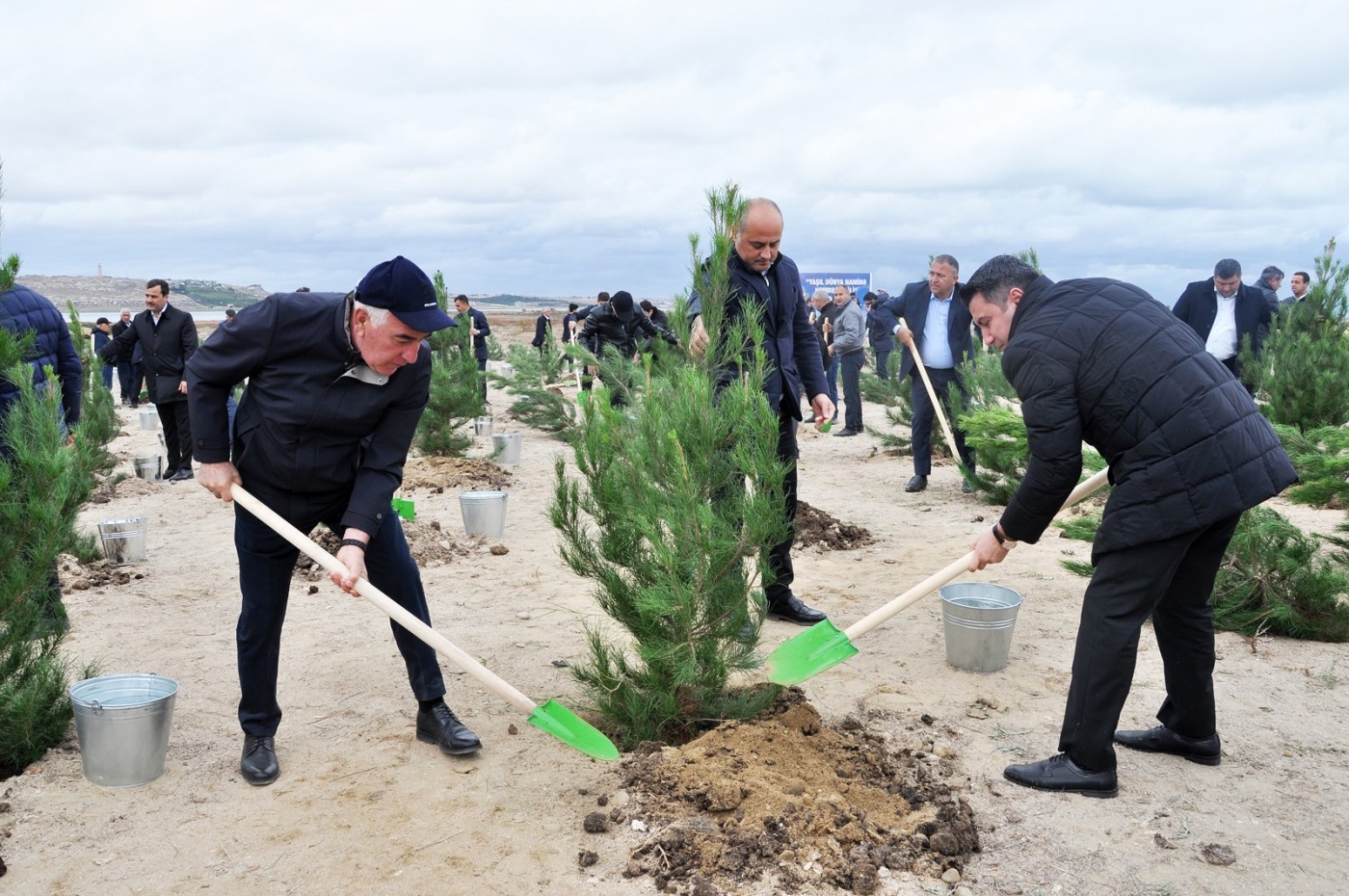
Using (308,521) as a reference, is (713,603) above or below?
→ below

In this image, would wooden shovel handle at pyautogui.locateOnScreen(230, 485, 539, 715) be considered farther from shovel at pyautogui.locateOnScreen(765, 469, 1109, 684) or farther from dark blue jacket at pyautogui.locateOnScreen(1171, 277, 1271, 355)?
dark blue jacket at pyautogui.locateOnScreen(1171, 277, 1271, 355)

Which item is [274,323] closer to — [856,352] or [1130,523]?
[1130,523]

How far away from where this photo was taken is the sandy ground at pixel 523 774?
2822 millimetres

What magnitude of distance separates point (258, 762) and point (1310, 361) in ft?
27.7

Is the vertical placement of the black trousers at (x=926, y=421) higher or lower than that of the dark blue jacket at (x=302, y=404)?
lower

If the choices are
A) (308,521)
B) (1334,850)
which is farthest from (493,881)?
(1334,850)

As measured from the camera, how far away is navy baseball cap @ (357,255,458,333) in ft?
9.88

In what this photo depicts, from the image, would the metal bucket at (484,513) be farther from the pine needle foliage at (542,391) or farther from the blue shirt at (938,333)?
the pine needle foliage at (542,391)

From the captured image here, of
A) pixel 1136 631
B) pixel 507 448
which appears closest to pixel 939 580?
pixel 1136 631

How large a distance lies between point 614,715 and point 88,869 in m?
1.66

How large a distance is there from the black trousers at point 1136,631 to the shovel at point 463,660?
1532 millimetres

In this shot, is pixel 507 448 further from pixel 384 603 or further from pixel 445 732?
pixel 384 603

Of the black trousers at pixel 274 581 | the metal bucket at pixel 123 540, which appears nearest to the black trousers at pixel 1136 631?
the black trousers at pixel 274 581

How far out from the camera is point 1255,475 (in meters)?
3.02
